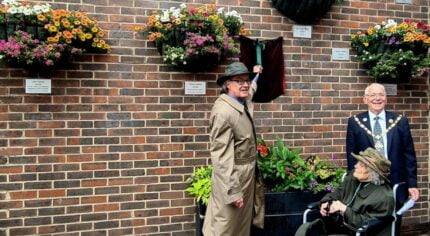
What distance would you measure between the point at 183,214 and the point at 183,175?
38cm

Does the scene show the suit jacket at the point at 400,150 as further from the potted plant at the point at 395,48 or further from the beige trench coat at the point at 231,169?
the beige trench coat at the point at 231,169

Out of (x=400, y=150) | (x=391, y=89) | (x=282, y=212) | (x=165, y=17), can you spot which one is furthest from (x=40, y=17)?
(x=391, y=89)

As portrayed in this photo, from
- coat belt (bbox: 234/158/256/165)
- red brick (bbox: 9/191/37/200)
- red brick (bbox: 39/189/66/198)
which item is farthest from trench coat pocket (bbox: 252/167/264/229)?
red brick (bbox: 9/191/37/200)

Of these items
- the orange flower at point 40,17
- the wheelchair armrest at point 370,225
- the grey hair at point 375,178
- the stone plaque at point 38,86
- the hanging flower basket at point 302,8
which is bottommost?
the wheelchair armrest at point 370,225

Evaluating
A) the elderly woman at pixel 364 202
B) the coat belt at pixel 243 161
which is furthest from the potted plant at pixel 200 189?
the elderly woman at pixel 364 202

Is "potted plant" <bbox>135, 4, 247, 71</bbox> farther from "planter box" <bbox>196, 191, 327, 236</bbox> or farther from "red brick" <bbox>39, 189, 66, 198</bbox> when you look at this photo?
"red brick" <bbox>39, 189, 66, 198</bbox>

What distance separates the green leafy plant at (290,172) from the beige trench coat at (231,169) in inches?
22.5

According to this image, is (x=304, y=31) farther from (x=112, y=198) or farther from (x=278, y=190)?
(x=112, y=198)

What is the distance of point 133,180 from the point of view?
13.3 ft

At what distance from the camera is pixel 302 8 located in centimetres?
435

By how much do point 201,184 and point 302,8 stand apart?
203cm

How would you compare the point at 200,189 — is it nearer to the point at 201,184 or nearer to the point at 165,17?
the point at 201,184

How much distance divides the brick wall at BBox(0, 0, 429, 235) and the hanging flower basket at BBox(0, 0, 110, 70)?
29 cm

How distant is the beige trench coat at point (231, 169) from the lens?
3.14 metres
